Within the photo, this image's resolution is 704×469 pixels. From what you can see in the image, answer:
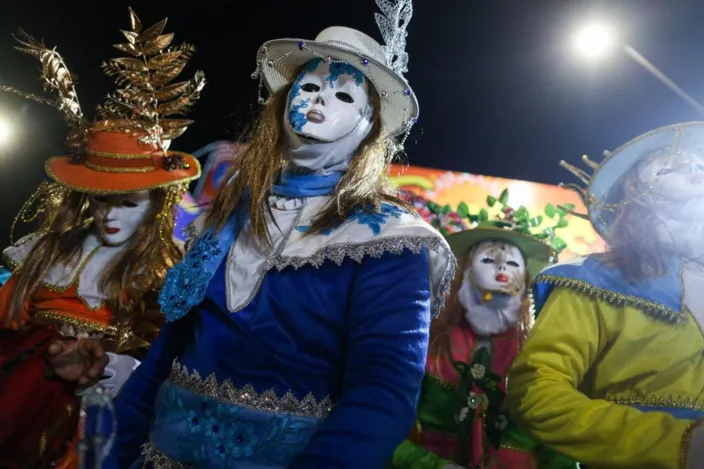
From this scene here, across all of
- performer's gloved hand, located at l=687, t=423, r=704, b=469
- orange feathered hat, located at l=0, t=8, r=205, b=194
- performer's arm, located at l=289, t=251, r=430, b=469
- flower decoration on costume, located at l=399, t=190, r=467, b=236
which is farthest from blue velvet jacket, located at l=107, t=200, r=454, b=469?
flower decoration on costume, located at l=399, t=190, r=467, b=236

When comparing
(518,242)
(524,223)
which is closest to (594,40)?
(524,223)

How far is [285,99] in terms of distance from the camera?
224 centimetres

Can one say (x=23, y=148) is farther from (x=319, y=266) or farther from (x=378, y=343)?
(x=378, y=343)

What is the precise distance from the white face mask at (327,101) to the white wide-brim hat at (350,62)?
0.04 meters

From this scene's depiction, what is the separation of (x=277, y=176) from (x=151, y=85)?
136cm

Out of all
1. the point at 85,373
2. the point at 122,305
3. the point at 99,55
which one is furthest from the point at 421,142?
the point at 85,373

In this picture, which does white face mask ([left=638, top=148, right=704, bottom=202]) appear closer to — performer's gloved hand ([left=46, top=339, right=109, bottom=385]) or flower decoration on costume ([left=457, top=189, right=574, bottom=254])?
flower decoration on costume ([left=457, top=189, right=574, bottom=254])

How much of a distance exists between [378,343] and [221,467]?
0.49m

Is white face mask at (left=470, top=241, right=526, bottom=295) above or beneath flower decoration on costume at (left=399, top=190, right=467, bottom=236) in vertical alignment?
beneath

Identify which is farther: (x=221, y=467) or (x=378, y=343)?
(x=221, y=467)

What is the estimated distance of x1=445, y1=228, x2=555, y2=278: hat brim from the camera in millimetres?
3367

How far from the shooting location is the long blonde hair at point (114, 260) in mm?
3098

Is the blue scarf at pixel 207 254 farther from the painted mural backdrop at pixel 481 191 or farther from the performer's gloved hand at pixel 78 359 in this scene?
the painted mural backdrop at pixel 481 191

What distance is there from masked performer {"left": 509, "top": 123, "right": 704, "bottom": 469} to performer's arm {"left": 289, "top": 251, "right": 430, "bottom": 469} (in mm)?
635
